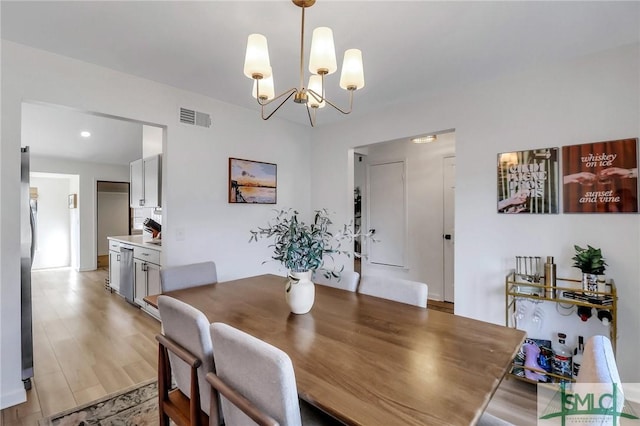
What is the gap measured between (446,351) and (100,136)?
6.08 meters

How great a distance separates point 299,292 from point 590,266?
207 cm

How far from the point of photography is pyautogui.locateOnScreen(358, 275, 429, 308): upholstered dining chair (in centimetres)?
176

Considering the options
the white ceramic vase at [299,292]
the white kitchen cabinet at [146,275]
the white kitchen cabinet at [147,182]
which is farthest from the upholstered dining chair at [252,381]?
the white kitchen cabinet at [147,182]

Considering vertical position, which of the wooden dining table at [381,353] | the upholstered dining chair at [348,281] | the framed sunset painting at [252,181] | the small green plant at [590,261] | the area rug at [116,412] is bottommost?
the area rug at [116,412]

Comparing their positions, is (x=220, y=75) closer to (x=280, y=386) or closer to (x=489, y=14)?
(x=489, y=14)

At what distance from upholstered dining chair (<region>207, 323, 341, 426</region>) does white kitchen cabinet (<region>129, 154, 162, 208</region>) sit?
3334mm

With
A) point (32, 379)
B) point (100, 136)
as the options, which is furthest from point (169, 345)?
point (100, 136)

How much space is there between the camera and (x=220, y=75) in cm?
262

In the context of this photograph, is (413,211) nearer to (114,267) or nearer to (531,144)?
(531,144)

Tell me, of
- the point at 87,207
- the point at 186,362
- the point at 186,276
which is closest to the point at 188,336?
the point at 186,362

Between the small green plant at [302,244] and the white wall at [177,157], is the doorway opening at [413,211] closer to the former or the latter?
the white wall at [177,157]

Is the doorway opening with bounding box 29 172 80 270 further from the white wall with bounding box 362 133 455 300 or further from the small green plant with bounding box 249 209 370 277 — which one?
the small green plant with bounding box 249 209 370 277

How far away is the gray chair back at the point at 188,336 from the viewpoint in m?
1.18

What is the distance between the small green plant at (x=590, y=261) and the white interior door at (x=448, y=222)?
1.90 m
